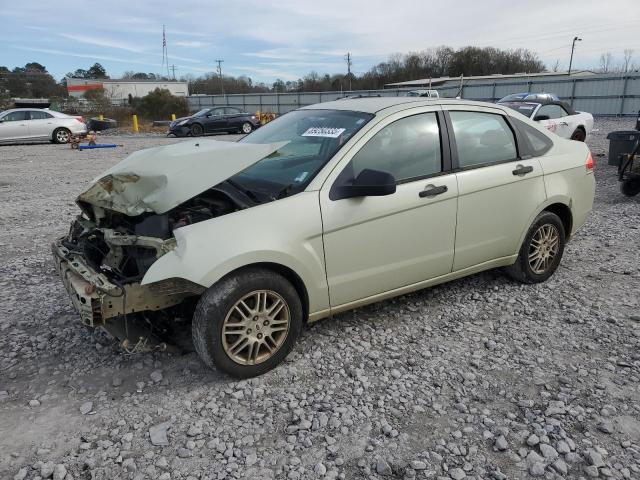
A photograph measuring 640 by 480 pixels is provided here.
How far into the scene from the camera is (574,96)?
29312 millimetres

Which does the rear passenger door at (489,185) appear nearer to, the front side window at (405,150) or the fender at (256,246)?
the front side window at (405,150)

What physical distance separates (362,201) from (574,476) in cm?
200

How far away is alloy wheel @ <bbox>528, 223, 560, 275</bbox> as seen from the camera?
4.75 meters

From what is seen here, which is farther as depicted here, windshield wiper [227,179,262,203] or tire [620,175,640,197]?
tire [620,175,640,197]

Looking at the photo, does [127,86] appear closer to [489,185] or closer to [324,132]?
[324,132]

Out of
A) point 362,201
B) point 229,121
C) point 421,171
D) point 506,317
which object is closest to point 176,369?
point 362,201

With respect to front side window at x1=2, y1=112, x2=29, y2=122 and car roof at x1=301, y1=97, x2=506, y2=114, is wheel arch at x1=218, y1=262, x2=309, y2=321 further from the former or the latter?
front side window at x1=2, y1=112, x2=29, y2=122

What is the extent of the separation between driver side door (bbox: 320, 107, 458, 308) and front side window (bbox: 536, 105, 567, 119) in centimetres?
1007

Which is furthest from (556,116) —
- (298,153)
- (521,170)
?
(298,153)

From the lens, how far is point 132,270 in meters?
3.37

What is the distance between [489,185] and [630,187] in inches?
237

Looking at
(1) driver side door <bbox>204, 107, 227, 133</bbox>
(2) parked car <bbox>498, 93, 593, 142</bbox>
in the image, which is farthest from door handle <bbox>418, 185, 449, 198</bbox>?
(1) driver side door <bbox>204, 107, 227, 133</bbox>

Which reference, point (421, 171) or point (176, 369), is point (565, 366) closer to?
point (421, 171)

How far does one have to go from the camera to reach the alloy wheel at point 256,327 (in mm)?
3195
